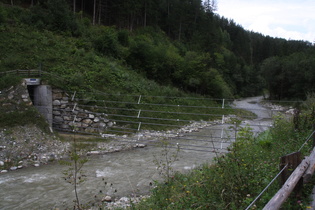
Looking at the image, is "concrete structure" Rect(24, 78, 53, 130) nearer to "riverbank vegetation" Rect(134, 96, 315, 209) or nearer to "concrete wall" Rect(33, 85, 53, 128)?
"concrete wall" Rect(33, 85, 53, 128)

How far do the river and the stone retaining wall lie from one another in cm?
309

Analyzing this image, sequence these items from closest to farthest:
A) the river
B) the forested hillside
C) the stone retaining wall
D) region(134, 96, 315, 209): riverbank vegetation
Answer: region(134, 96, 315, 209): riverbank vegetation, the river, the stone retaining wall, the forested hillside

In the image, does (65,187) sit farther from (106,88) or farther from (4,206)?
(106,88)

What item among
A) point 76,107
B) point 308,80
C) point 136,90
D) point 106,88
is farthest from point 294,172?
point 308,80

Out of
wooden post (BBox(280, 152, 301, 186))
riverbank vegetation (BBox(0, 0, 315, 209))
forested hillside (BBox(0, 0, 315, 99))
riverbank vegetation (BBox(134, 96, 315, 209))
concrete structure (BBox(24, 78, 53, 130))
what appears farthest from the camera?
forested hillside (BBox(0, 0, 315, 99))

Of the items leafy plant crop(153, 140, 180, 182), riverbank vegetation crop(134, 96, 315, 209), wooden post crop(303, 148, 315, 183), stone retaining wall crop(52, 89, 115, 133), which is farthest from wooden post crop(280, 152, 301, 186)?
stone retaining wall crop(52, 89, 115, 133)

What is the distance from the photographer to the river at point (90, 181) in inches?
255

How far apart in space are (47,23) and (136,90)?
13344mm

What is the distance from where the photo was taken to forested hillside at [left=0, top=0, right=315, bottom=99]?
17062mm

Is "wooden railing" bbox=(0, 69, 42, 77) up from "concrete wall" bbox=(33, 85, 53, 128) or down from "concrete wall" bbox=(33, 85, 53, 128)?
up

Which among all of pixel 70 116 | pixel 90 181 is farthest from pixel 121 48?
pixel 90 181

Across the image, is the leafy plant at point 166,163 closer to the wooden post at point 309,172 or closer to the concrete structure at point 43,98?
the wooden post at point 309,172

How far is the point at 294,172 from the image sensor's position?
9.89ft

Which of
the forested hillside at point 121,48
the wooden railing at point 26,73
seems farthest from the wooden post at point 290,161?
the wooden railing at point 26,73
